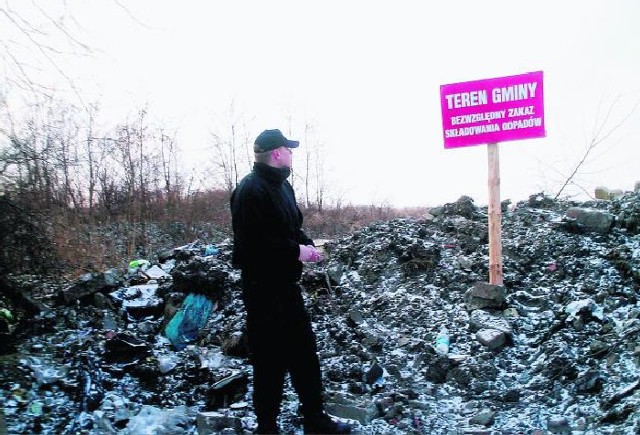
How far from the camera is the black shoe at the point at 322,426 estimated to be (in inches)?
127

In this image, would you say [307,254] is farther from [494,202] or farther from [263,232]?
[494,202]

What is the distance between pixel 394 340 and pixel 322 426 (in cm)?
193

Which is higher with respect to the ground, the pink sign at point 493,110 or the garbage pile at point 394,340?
the pink sign at point 493,110

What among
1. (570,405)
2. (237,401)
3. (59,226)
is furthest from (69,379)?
(570,405)

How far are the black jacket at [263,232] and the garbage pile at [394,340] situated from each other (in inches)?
51.5

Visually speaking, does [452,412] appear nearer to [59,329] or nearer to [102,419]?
[102,419]

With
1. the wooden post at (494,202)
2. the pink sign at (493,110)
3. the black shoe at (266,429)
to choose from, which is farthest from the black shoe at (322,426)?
the pink sign at (493,110)

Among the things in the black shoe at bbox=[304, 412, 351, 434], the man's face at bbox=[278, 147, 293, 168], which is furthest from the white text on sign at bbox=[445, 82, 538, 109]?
the black shoe at bbox=[304, 412, 351, 434]

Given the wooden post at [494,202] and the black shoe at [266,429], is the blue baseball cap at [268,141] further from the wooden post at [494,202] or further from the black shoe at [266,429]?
the wooden post at [494,202]

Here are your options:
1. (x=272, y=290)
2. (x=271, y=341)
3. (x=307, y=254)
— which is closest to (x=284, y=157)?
(x=307, y=254)

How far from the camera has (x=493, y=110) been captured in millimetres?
5082

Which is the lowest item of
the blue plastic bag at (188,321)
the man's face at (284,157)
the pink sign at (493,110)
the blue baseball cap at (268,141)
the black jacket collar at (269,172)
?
the blue plastic bag at (188,321)

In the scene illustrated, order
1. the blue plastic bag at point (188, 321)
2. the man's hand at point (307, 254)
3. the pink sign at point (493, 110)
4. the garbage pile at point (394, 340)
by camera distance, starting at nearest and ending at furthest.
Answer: the man's hand at point (307, 254) < the garbage pile at point (394, 340) < the pink sign at point (493, 110) < the blue plastic bag at point (188, 321)

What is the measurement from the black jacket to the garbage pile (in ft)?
4.29
